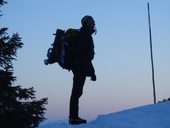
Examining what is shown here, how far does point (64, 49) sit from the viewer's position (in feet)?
32.3

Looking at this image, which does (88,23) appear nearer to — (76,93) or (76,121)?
(76,93)

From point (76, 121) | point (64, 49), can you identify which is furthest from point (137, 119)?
point (64, 49)

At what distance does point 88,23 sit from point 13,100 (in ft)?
20.4

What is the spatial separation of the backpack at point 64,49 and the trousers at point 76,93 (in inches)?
11.5

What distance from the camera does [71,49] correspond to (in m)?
9.95

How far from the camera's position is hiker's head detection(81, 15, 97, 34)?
9.91 metres

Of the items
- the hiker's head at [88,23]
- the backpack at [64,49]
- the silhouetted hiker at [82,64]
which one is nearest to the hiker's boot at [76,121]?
the silhouetted hiker at [82,64]

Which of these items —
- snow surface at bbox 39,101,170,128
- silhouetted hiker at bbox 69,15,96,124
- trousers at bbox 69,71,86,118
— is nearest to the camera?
snow surface at bbox 39,101,170,128

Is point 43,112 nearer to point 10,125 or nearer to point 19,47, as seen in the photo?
point 10,125

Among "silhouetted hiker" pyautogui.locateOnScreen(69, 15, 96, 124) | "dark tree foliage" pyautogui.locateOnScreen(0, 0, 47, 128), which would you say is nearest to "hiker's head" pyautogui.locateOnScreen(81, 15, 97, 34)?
"silhouetted hiker" pyautogui.locateOnScreen(69, 15, 96, 124)

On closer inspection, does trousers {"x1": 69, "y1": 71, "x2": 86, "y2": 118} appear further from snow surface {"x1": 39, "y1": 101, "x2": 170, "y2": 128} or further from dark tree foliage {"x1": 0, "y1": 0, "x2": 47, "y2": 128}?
dark tree foliage {"x1": 0, "y1": 0, "x2": 47, "y2": 128}

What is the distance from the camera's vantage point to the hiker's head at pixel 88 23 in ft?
32.5

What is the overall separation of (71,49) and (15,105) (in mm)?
5776

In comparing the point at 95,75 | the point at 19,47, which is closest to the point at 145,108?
the point at 95,75
